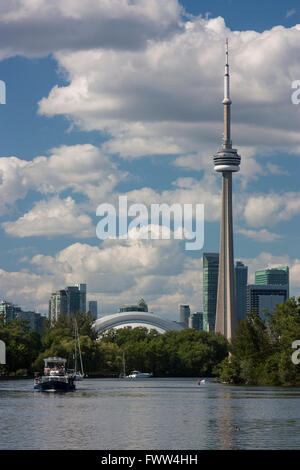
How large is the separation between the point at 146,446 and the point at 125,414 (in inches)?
1103

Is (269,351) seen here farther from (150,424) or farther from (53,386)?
(150,424)

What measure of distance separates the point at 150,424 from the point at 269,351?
307 ft

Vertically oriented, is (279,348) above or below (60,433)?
above

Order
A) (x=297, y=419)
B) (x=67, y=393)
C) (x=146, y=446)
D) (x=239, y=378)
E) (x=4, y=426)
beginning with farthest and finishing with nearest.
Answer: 1. (x=239, y=378)
2. (x=67, y=393)
3. (x=297, y=419)
4. (x=4, y=426)
5. (x=146, y=446)

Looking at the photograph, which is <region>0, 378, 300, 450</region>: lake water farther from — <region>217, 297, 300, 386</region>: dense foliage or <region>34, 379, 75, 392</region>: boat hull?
<region>217, 297, 300, 386</region>: dense foliage

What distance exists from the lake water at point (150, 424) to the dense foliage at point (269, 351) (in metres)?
36.0

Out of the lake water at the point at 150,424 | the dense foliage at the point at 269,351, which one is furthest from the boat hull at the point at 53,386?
the dense foliage at the point at 269,351

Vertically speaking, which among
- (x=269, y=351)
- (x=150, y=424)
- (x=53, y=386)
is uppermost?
(x=269, y=351)

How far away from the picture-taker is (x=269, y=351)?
165375mm

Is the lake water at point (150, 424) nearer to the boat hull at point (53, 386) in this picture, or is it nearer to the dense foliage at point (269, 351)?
the boat hull at point (53, 386)

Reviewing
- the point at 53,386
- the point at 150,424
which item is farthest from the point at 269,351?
the point at 150,424
